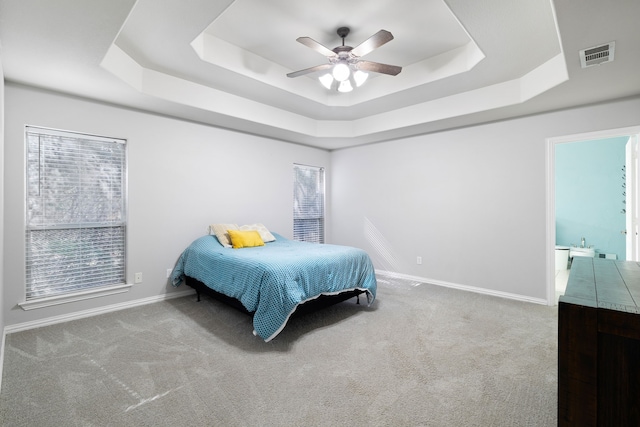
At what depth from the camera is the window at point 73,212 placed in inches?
117

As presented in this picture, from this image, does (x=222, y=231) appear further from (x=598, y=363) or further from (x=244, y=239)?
(x=598, y=363)

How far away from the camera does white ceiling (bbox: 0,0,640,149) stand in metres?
2.03

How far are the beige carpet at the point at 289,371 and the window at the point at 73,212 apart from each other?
1.69 feet

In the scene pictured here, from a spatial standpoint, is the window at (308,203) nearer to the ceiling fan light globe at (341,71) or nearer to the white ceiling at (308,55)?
the white ceiling at (308,55)

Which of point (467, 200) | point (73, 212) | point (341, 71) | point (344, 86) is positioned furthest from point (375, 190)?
point (73, 212)

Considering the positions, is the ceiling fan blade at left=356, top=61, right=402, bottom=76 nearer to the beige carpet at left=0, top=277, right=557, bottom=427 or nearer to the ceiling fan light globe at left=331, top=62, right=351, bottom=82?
the ceiling fan light globe at left=331, top=62, right=351, bottom=82

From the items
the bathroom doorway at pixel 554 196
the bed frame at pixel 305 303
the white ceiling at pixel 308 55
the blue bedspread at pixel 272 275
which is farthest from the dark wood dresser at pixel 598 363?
the bathroom doorway at pixel 554 196

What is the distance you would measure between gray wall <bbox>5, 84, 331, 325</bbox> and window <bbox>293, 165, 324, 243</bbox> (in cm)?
24

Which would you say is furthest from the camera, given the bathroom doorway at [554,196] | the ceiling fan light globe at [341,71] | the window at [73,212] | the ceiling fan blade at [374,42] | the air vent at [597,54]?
the bathroom doorway at [554,196]

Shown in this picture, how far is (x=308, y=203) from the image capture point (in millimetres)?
5770

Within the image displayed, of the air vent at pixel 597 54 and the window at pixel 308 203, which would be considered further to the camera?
the window at pixel 308 203

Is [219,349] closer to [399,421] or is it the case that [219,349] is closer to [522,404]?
[399,421]

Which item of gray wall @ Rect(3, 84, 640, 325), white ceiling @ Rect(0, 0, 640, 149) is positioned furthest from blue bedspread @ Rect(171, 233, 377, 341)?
white ceiling @ Rect(0, 0, 640, 149)

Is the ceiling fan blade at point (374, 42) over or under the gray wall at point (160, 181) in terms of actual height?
over
